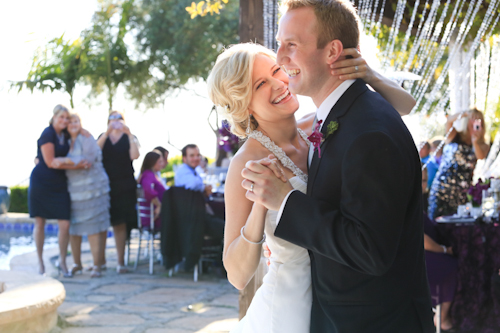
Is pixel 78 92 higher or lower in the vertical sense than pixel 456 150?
higher

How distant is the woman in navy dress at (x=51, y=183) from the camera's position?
5902 millimetres

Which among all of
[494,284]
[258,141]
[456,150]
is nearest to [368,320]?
[258,141]

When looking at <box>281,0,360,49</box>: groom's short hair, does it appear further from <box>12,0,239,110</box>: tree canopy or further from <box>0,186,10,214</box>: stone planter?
<box>12,0,239,110</box>: tree canopy

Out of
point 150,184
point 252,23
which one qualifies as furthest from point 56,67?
point 252,23

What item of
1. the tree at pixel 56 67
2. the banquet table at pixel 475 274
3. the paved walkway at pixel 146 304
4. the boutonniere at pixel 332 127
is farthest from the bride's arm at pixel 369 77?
the tree at pixel 56 67

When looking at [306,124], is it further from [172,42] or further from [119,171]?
[172,42]

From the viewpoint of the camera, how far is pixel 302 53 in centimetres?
142

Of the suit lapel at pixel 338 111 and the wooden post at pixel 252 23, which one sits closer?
the suit lapel at pixel 338 111

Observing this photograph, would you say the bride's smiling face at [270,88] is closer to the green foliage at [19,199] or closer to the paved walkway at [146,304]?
the paved walkway at [146,304]

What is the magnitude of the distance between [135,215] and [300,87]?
18.0 feet

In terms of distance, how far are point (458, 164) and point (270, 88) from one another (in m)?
3.97

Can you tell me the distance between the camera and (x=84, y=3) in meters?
16.0

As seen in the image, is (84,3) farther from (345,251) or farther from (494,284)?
(345,251)

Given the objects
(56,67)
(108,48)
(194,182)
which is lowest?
Answer: (194,182)
